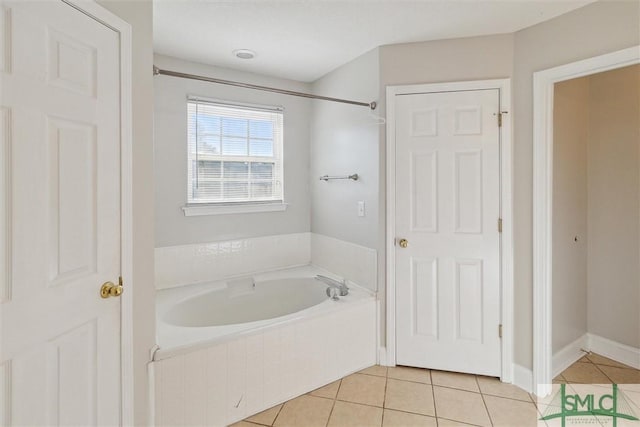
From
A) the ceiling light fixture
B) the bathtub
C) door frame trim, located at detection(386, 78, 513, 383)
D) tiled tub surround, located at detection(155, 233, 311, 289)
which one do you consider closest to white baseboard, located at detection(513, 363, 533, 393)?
door frame trim, located at detection(386, 78, 513, 383)

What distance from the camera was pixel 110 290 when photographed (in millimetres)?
1365

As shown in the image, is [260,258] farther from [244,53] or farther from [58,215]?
[58,215]

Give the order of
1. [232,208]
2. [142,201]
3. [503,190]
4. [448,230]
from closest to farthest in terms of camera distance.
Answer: [142,201]
[503,190]
[448,230]
[232,208]

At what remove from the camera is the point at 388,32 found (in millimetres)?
2166

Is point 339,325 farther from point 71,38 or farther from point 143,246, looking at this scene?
point 71,38

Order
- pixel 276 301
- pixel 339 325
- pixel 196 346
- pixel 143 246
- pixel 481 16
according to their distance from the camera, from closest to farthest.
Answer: pixel 143 246 < pixel 196 346 < pixel 481 16 < pixel 339 325 < pixel 276 301

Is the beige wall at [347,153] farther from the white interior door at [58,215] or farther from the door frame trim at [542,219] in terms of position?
the white interior door at [58,215]

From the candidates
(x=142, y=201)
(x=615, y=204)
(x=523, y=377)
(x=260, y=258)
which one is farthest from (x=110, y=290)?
(x=615, y=204)

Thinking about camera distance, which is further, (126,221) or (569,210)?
(569,210)

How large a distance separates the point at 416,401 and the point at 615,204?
83.9 inches

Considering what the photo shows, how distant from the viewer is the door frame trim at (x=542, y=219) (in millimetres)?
2021

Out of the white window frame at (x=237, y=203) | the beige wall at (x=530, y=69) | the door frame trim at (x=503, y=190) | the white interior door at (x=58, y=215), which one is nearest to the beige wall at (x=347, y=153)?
the door frame trim at (x=503, y=190)

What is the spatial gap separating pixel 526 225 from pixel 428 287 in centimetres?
76

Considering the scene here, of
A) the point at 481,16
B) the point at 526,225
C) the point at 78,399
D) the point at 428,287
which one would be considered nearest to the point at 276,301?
the point at 428,287
